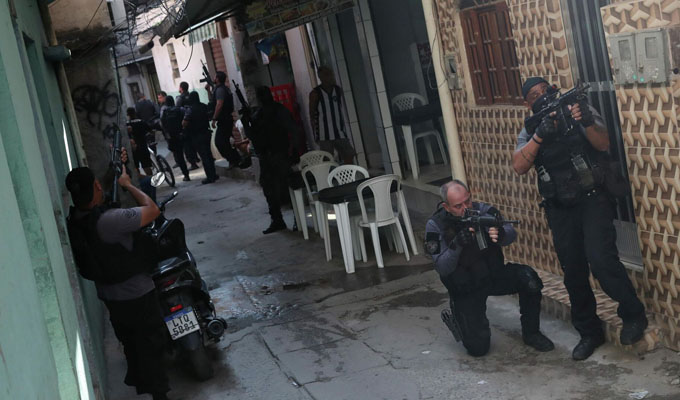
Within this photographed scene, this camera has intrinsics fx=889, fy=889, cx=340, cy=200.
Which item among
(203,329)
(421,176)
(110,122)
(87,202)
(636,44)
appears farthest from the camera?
(421,176)

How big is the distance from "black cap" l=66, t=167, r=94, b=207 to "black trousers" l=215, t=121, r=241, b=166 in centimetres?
1188

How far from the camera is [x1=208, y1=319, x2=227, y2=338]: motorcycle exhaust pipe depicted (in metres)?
6.91

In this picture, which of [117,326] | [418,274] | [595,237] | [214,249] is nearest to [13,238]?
[117,326]

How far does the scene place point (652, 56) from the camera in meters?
5.28

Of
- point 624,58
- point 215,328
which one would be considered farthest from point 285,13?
point 624,58

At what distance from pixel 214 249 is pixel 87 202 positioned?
608 cm

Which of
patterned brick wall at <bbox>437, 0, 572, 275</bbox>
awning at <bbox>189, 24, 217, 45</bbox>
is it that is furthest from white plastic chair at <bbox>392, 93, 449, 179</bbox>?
awning at <bbox>189, 24, 217, 45</bbox>

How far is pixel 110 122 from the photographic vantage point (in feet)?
38.6

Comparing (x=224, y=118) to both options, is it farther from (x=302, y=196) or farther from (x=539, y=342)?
(x=539, y=342)

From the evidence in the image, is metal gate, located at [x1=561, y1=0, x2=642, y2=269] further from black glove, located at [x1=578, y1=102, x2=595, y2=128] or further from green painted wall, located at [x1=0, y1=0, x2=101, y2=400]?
green painted wall, located at [x1=0, y1=0, x2=101, y2=400]

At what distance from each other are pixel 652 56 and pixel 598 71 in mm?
979

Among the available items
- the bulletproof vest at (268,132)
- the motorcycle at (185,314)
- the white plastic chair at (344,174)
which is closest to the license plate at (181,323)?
the motorcycle at (185,314)

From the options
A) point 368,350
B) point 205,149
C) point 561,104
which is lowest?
point 368,350

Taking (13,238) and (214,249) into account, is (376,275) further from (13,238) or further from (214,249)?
(13,238)
